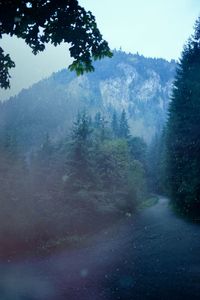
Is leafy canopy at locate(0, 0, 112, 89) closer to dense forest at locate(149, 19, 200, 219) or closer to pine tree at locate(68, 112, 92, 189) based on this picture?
dense forest at locate(149, 19, 200, 219)

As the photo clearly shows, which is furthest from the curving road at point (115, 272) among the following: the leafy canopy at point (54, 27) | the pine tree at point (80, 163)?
the pine tree at point (80, 163)

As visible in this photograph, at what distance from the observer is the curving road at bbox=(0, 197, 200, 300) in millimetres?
12125

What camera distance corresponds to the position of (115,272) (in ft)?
50.2

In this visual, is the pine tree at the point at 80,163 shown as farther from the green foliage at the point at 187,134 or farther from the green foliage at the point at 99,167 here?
the green foliage at the point at 187,134

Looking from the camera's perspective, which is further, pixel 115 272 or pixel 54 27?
pixel 115 272

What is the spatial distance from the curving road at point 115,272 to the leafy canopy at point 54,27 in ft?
28.7

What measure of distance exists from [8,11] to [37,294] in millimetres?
10683

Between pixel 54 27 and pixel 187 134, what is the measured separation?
86.5 feet

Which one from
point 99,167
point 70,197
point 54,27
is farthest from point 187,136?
point 54,27

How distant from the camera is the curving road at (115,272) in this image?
12.1 m

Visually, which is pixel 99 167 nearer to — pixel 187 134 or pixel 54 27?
pixel 187 134

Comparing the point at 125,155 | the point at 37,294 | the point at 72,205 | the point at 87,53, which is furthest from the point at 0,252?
the point at 125,155

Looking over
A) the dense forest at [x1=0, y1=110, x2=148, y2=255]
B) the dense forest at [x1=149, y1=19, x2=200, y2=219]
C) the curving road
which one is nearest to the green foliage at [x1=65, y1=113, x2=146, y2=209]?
the dense forest at [x1=0, y1=110, x2=148, y2=255]

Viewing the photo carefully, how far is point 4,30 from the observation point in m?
6.90
